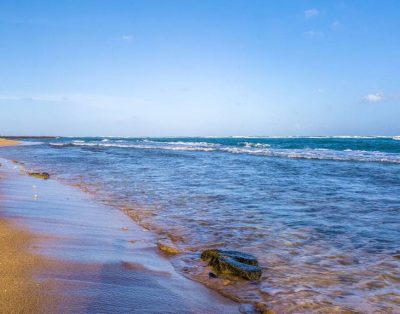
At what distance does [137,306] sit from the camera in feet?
9.72

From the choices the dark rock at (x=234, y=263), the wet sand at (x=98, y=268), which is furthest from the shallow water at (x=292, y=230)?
the wet sand at (x=98, y=268)

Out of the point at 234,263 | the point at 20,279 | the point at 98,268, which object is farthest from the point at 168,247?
the point at 20,279

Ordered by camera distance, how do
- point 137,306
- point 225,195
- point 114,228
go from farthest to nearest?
point 225,195
point 114,228
point 137,306

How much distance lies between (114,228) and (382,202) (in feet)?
20.0

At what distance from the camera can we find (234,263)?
4109 mm

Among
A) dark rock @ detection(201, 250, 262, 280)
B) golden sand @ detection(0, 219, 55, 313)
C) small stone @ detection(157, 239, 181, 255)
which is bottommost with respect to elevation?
small stone @ detection(157, 239, 181, 255)

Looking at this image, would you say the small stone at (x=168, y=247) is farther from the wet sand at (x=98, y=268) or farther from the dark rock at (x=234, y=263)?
the dark rock at (x=234, y=263)

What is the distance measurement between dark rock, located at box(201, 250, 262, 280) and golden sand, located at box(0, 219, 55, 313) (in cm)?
182

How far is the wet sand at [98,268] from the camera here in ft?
9.82

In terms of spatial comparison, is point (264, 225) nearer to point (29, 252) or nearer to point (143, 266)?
point (143, 266)

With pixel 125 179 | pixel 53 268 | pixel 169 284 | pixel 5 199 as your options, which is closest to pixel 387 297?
pixel 169 284

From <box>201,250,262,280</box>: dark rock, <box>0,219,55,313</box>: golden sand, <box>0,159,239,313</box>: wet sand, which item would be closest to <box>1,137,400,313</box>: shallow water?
<box>201,250,262,280</box>: dark rock

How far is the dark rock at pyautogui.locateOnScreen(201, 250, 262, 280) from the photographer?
3.96 metres

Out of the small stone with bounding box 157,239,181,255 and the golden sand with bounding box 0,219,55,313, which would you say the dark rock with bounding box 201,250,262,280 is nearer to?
the small stone with bounding box 157,239,181,255
